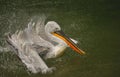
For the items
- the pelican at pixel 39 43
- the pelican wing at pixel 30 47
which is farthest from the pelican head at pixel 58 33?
the pelican wing at pixel 30 47

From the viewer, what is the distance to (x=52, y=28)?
2.65 meters

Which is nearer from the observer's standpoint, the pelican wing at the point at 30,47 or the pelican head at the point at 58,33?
the pelican wing at the point at 30,47

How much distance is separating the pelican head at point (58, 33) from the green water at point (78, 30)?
0.13ft

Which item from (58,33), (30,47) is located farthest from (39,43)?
(58,33)

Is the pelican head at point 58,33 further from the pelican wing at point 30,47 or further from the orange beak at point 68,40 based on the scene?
the pelican wing at point 30,47

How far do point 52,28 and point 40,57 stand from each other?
9.4 inches

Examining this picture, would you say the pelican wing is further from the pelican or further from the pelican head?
the pelican head

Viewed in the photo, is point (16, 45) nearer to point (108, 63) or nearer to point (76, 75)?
point (76, 75)

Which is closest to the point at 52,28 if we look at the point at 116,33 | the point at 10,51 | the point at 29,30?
the point at 29,30

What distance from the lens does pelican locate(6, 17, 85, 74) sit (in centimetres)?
249

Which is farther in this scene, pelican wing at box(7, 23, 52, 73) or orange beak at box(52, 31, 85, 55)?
orange beak at box(52, 31, 85, 55)

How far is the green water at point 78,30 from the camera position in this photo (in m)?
2.56

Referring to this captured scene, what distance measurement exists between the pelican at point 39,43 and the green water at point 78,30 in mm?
47

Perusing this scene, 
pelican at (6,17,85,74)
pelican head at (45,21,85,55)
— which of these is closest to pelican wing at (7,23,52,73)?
pelican at (6,17,85,74)
